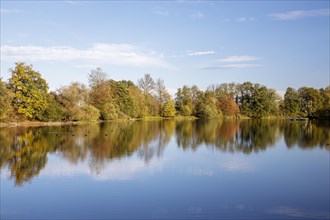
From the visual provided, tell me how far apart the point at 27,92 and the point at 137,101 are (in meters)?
32.0

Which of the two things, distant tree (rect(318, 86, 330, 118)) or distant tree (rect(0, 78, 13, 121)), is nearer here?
distant tree (rect(0, 78, 13, 121))

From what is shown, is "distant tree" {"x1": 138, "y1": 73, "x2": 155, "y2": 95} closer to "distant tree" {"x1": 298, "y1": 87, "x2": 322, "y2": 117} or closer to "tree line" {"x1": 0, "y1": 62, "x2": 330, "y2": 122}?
"tree line" {"x1": 0, "y1": 62, "x2": 330, "y2": 122}

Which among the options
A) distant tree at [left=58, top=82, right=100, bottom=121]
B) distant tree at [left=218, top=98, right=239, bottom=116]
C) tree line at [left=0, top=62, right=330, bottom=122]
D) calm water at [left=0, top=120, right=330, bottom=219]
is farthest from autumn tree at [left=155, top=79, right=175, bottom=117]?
calm water at [left=0, top=120, right=330, bottom=219]

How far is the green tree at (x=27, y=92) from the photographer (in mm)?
52000

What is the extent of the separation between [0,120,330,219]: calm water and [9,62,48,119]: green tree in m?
28.8

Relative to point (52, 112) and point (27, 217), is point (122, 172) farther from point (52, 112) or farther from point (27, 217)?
point (52, 112)

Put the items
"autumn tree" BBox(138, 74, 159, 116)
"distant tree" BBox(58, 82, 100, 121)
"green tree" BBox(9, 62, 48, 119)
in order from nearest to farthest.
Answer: "green tree" BBox(9, 62, 48, 119) < "distant tree" BBox(58, 82, 100, 121) < "autumn tree" BBox(138, 74, 159, 116)

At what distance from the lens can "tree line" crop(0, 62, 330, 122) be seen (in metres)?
52.6

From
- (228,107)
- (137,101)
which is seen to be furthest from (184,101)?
(137,101)

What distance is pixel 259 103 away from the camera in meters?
101

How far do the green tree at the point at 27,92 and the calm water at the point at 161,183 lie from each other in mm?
28784

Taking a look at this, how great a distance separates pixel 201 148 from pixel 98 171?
1159 cm

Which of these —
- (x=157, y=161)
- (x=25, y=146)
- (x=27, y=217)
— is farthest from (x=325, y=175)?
(x=25, y=146)

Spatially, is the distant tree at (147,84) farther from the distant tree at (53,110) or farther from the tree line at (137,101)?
the distant tree at (53,110)
